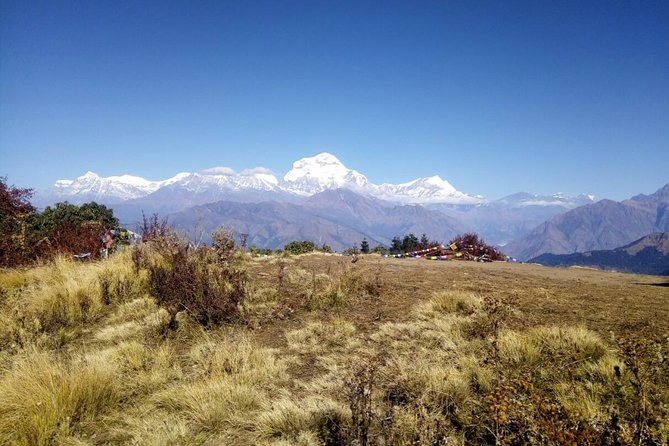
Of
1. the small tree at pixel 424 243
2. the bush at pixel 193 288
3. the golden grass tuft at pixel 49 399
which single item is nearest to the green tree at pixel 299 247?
the bush at pixel 193 288

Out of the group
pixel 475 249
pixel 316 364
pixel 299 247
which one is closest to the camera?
pixel 316 364

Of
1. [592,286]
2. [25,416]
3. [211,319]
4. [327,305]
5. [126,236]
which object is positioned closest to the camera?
[25,416]

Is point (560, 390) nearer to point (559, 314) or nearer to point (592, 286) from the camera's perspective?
point (559, 314)

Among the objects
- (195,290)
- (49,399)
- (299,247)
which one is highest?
(195,290)

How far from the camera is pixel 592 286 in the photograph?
10.7 m

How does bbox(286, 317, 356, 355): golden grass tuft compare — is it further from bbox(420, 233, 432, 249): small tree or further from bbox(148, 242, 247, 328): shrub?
bbox(420, 233, 432, 249): small tree

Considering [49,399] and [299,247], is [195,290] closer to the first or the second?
[49,399]

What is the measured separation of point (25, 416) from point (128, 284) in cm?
528

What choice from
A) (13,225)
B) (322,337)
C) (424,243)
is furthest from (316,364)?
(424,243)

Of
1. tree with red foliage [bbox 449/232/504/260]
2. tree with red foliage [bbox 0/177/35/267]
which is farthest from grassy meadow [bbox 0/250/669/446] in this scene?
tree with red foliage [bbox 449/232/504/260]

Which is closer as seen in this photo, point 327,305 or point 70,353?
point 70,353

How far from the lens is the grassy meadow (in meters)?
3.30

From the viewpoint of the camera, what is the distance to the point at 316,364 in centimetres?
516

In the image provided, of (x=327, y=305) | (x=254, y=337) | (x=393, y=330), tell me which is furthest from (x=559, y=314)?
(x=254, y=337)
